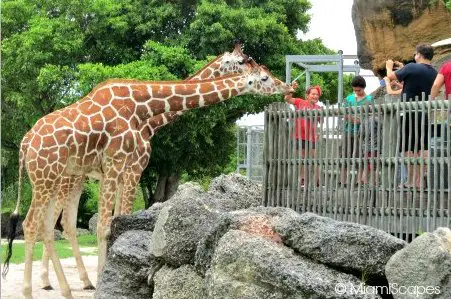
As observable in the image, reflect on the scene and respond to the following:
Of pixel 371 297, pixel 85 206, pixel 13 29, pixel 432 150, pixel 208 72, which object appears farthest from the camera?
pixel 85 206

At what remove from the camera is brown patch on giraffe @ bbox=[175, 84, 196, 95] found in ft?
44.1

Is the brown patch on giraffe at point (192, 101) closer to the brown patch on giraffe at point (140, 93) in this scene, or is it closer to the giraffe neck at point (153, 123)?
the giraffe neck at point (153, 123)

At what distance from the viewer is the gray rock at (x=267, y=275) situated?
26.9 ft

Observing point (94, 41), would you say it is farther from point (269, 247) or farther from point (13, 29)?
point (269, 247)

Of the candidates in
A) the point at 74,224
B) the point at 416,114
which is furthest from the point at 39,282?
the point at 416,114

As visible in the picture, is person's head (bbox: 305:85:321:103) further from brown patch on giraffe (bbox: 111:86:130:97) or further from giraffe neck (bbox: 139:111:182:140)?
brown patch on giraffe (bbox: 111:86:130:97)

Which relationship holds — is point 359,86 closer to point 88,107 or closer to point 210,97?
point 210,97

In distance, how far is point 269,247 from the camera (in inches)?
339

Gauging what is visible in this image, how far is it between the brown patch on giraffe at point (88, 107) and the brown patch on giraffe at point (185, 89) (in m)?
1.26

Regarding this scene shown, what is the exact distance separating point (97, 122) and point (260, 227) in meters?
4.25

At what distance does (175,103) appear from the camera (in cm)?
1345

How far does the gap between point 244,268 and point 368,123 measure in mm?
2945

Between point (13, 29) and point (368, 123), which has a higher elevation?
point (13, 29)

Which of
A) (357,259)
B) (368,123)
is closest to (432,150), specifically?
(368,123)
